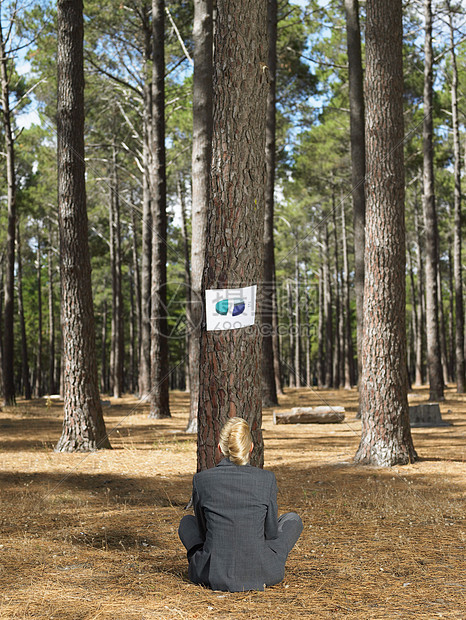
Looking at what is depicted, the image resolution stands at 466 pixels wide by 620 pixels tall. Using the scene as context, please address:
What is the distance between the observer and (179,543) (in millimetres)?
4523

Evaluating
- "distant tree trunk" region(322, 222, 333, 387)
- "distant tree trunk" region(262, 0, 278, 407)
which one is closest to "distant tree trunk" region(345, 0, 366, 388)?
"distant tree trunk" region(262, 0, 278, 407)

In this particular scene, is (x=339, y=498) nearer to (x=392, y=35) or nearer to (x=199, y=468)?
(x=199, y=468)

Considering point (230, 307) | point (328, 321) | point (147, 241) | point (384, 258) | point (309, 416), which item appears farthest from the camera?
point (328, 321)

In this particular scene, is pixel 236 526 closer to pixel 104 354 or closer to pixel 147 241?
pixel 147 241

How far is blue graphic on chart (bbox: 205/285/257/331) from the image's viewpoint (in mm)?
4449

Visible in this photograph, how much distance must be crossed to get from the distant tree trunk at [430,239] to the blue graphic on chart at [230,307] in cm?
1337

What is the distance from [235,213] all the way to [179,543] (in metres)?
2.45

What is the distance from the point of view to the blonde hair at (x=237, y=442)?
3441 mm

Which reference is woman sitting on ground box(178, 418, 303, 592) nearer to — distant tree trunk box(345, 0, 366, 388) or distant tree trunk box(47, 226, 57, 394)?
distant tree trunk box(345, 0, 366, 388)

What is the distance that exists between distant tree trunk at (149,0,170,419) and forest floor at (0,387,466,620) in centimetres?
418

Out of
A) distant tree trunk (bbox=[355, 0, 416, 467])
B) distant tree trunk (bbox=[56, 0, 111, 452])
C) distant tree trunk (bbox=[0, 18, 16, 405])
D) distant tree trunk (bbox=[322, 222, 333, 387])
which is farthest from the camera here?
distant tree trunk (bbox=[322, 222, 333, 387])

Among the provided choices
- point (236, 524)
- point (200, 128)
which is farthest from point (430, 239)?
point (236, 524)

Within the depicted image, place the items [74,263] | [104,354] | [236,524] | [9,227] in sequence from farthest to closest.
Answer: [104,354], [9,227], [74,263], [236,524]

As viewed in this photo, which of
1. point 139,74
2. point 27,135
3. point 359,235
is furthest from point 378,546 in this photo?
point 27,135
